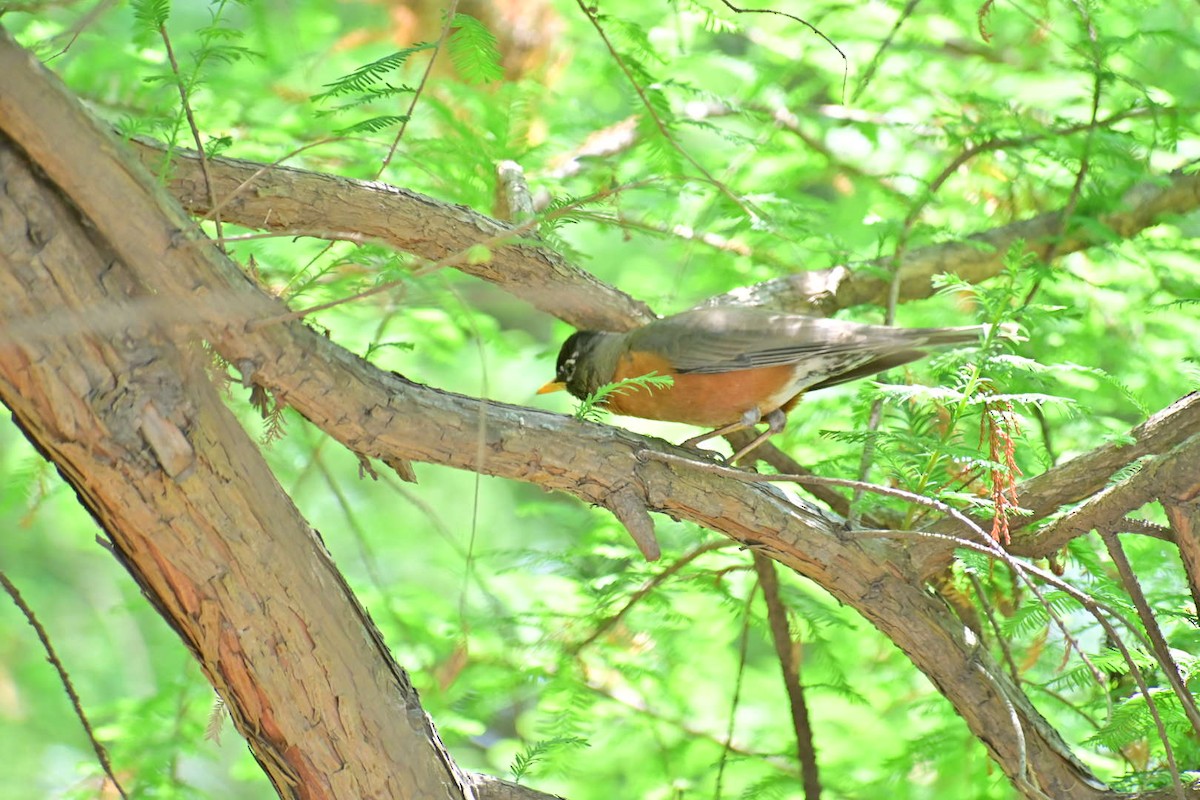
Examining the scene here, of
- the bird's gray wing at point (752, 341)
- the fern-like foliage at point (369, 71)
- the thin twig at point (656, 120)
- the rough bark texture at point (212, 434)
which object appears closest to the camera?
the rough bark texture at point (212, 434)

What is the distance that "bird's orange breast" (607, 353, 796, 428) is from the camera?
153 inches

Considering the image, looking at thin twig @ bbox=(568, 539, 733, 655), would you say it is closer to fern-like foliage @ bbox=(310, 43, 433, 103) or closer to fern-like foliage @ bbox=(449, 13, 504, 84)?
fern-like foliage @ bbox=(449, 13, 504, 84)

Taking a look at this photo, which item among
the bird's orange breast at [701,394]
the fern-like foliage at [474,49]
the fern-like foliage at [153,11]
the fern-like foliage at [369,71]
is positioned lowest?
the fern-like foliage at [153,11]

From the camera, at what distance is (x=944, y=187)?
5.77 meters

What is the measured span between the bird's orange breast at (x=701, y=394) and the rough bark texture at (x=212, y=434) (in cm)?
98

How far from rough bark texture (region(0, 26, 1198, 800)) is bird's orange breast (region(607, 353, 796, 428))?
983 millimetres

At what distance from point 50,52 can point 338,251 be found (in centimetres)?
162

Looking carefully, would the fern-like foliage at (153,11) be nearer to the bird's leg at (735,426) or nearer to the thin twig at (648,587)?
the bird's leg at (735,426)

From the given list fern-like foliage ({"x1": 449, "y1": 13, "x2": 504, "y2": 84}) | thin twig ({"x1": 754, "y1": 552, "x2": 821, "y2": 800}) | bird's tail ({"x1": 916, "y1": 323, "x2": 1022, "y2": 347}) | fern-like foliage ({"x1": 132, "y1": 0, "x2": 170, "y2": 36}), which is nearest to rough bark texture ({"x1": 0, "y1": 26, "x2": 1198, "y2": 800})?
fern-like foliage ({"x1": 132, "y1": 0, "x2": 170, "y2": 36})

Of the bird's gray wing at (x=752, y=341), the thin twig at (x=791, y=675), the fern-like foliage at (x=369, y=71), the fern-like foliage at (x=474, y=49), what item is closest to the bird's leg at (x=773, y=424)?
the bird's gray wing at (x=752, y=341)

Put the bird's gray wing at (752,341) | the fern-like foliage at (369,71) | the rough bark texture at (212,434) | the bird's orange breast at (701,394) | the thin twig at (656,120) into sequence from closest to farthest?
the rough bark texture at (212,434)
the fern-like foliage at (369,71)
the thin twig at (656,120)
the bird's gray wing at (752,341)
the bird's orange breast at (701,394)

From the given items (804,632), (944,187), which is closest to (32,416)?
(804,632)

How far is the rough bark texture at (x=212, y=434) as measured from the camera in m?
2.12

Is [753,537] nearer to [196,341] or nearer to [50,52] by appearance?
[196,341]
